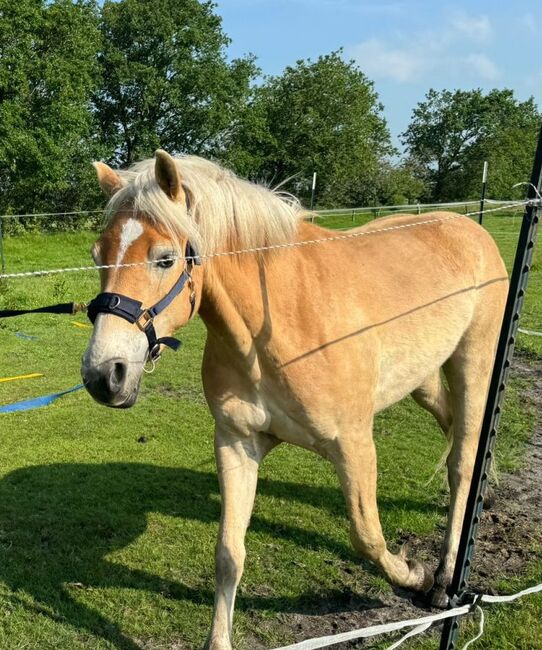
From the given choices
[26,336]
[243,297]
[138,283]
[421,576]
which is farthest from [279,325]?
[26,336]

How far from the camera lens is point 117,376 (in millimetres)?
1975

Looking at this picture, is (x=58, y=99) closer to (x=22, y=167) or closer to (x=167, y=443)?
(x=22, y=167)

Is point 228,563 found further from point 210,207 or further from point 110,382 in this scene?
point 210,207

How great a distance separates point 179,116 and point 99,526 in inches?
1401

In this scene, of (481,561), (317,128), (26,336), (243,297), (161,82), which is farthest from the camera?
(317,128)

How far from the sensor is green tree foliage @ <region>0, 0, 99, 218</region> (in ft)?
80.0

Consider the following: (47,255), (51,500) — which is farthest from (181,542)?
(47,255)

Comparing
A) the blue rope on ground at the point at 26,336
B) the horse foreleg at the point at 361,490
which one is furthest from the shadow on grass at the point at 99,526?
the blue rope on ground at the point at 26,336

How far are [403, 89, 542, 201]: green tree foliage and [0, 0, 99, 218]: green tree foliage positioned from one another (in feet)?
110

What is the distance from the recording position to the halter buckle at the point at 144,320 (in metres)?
2.03

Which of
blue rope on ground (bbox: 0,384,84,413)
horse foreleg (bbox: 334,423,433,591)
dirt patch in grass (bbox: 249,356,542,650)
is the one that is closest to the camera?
horse foreleg (bbox: 334,423,433,591)

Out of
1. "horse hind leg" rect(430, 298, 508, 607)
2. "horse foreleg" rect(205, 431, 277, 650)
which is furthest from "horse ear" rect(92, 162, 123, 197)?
"horse hind leg" rect(430, 298, 508, 607)

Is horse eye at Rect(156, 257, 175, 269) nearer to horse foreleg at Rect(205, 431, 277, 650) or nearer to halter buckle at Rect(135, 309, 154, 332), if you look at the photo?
halter buckle at Rect(135, 309, 154, 332)

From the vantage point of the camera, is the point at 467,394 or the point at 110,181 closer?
the point at 110,181
